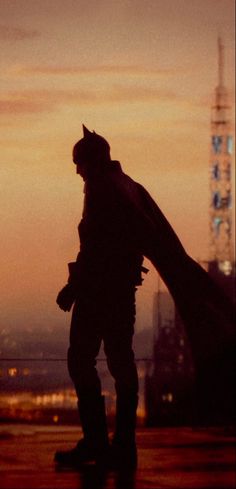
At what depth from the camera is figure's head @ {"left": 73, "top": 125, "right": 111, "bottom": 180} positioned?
234 inches

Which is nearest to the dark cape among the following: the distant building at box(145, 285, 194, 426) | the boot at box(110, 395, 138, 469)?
the boot at box(110, 395, 138, 469)

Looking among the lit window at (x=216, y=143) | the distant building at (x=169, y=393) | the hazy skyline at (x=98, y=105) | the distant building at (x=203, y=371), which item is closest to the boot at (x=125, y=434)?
the distant building at (x=203, y=371)

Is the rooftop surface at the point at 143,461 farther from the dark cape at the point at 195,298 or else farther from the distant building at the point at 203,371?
the dark cape at the point at 195,298

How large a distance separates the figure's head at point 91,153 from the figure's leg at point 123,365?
0.59 m

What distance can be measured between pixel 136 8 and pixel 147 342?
7.57 feet

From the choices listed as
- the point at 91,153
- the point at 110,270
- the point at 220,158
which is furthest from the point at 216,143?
the point at 110,270

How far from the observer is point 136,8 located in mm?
8695

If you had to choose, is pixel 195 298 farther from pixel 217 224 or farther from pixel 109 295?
pixel 217 224

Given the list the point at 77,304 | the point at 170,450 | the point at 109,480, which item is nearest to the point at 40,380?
the point at 170,450

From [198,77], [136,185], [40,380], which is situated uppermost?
[198,77]

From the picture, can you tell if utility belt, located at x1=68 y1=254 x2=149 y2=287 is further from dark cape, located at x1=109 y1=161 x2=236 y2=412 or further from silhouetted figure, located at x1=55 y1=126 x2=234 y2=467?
dark cape, located at x1=109 y1=161 x2=236 y2=412

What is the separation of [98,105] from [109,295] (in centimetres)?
311

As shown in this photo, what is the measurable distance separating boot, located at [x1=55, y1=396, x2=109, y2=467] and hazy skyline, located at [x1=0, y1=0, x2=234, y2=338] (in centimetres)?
265

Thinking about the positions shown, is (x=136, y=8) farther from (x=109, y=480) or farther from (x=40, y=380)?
(x=109, y=480)
